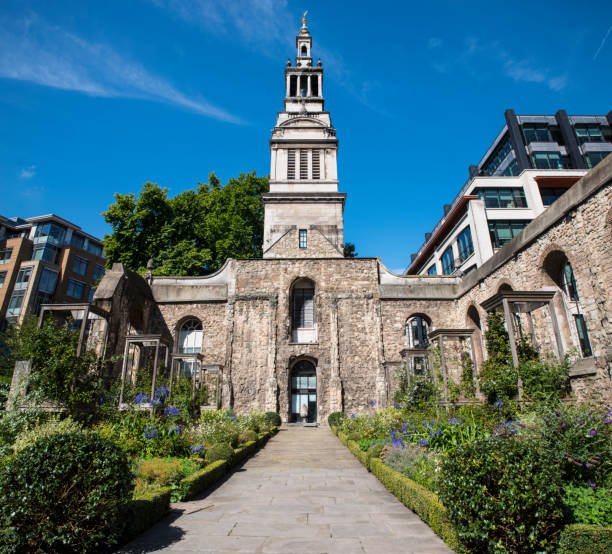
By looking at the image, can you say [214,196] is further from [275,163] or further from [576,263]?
[576,263]

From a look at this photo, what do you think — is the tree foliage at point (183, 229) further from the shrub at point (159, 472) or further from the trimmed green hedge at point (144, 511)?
the trimmed green hedge at point (144, 511)

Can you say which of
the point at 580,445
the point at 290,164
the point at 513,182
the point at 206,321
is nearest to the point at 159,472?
the point at 580,445

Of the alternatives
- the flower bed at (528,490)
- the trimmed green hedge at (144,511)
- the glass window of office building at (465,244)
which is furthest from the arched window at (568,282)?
the glass window of office building at (465,244)

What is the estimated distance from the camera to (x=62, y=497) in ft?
12.8

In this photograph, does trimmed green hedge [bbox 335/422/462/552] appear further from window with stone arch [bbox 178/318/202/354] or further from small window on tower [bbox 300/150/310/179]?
small window on tower [bbox 300/150/310/179]

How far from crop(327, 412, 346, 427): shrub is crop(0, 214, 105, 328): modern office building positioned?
1111 inches

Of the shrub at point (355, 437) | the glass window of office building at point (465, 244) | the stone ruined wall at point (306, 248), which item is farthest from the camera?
the glass window of office building at point (465, 244)

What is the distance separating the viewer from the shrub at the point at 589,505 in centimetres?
415

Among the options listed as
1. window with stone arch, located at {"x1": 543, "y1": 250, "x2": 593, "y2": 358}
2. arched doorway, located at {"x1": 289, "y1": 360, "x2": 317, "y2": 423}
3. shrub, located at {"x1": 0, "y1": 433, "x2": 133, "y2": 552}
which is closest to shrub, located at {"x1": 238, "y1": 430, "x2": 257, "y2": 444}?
arched doorway, located at {"x1": 289, "y1": 360, "x2": 317, "y2": 423}

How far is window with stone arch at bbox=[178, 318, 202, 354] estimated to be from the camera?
69.5ft

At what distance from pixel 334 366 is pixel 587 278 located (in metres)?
11.9

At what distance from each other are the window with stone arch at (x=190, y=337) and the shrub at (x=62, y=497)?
56.4 ft

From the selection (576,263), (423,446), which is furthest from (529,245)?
(423,446)

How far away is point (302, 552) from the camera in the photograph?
4.32 metres
